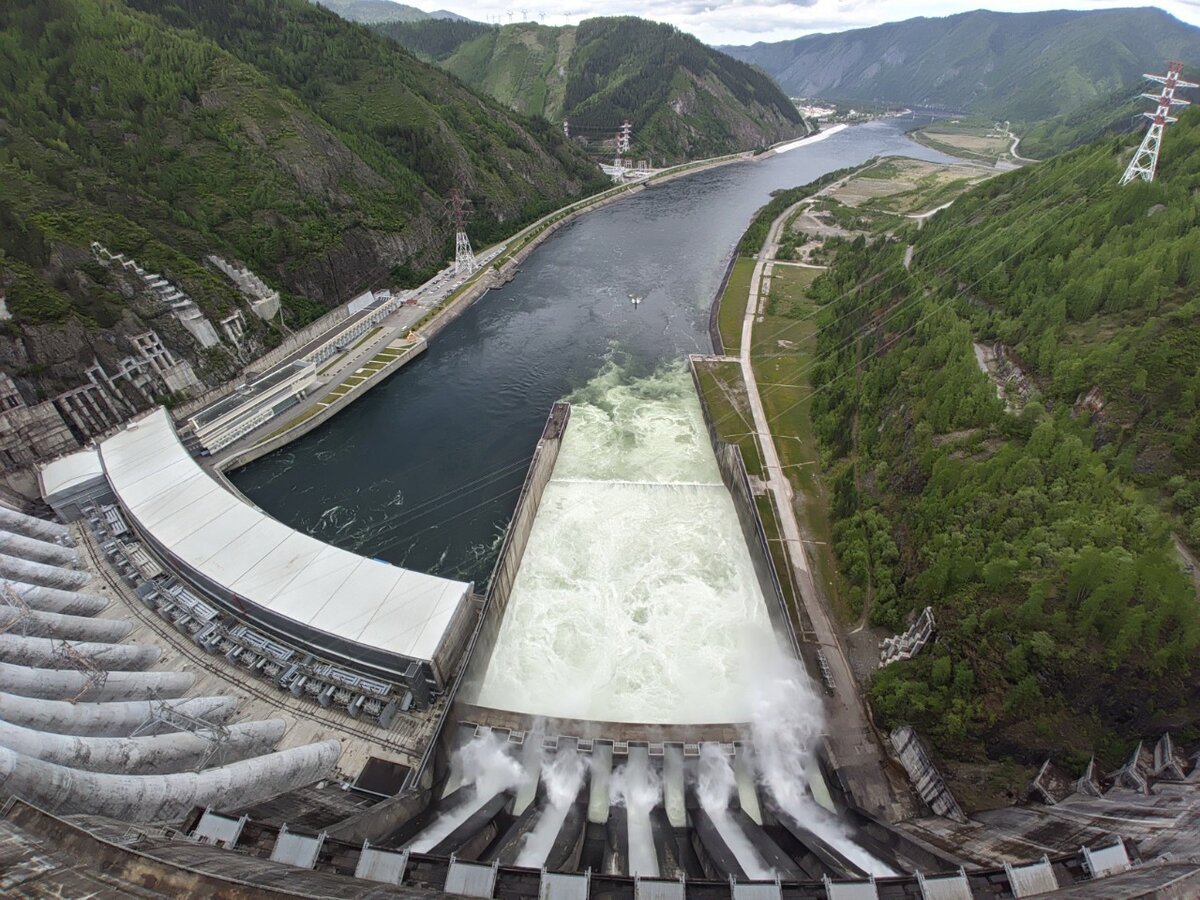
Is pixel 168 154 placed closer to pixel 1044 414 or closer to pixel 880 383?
pixel 880 383

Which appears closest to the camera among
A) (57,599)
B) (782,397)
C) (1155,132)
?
(57,599)

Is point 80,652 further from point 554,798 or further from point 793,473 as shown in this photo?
point 793,473

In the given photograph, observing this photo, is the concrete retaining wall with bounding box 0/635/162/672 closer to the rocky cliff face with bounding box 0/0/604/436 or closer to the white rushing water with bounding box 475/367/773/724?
the white rushing water with bounding box 475/367/773/724

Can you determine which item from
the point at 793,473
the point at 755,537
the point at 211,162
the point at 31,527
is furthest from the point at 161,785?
the point at 211,162

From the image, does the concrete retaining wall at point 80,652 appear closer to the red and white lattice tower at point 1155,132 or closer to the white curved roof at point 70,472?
the white curved roof at point 70,472

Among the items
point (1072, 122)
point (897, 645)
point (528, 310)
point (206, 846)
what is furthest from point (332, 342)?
point (1072, 122)

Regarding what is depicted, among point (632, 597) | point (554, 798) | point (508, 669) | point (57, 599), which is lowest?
point (554, 798)
